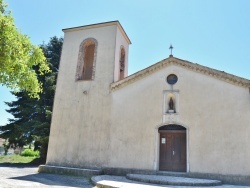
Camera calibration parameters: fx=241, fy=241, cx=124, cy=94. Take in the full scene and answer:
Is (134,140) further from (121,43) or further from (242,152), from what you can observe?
(121,43)

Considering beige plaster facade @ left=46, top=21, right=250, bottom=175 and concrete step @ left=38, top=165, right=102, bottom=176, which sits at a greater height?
beige plaster facade @ left=46, top=21, right=250, bottom=175

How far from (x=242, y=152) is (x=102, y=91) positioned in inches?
339

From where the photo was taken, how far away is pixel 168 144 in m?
13.5

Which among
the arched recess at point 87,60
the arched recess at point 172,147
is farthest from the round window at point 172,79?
the arched recess at point 87,60

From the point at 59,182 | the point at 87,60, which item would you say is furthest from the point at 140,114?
the point at 87,60

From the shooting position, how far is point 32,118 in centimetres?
2386

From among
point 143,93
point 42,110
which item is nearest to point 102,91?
point 143,93

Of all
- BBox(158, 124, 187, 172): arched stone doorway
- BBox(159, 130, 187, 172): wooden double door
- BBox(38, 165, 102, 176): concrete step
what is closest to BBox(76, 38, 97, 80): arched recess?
BBox(38, 165, 102, 176): concrete step

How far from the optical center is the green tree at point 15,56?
6926mm

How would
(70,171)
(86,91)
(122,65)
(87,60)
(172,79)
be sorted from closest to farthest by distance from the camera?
(70,171) < (172,79) < (86,91) < (87,60) < (122,65)

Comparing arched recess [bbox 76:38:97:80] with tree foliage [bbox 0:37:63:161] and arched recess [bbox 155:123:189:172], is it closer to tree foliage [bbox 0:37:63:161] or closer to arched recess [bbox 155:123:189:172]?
arched recess [bbox 155:123:189:172]

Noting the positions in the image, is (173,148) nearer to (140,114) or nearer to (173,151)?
(173,151)

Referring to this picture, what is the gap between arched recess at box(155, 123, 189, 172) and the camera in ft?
42.6

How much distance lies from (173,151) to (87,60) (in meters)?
8.96
